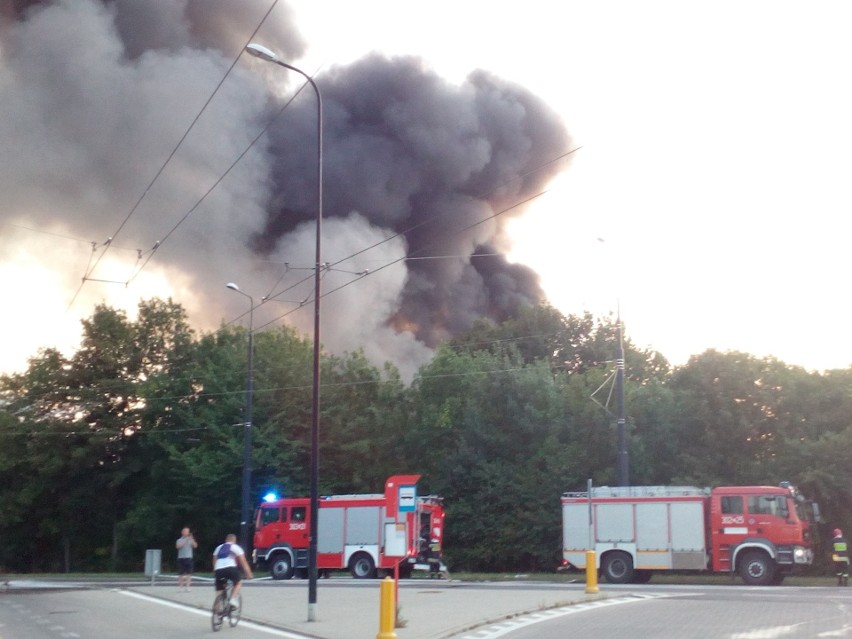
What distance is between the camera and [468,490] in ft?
136

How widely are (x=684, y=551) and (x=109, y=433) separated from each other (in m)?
33.5

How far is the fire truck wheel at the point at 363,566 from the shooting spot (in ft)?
108

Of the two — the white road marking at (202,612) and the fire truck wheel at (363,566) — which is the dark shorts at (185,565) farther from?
the fire truck wheel at (363,566)

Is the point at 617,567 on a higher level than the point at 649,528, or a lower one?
lower

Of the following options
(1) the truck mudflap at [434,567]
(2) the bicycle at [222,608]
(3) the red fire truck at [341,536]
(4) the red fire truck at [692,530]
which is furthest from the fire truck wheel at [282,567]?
(2) the bicycle at [222,608]

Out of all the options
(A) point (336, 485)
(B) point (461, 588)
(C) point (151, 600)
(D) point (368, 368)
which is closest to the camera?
(C) point (151, 600)

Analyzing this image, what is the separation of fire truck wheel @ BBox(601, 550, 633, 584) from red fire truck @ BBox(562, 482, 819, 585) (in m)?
0.03

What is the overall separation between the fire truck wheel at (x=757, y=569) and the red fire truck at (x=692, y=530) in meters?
0.03

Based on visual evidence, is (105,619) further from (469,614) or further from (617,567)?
(617,567)

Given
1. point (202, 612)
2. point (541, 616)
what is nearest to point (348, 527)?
point (202, 612)

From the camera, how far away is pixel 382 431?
1818 inches

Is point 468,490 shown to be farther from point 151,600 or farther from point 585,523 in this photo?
point 151,600

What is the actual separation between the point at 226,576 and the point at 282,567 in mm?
17889

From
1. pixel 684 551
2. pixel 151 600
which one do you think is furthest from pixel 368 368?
pixel 151 600
